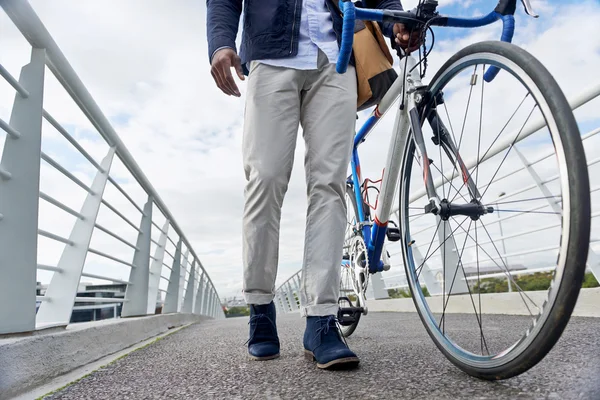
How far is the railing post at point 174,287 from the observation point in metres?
4.54

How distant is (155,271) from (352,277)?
91.7 inches

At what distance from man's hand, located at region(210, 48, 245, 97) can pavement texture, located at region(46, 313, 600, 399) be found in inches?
39.3

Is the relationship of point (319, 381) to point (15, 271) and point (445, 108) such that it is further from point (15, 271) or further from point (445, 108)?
point (15, 271)

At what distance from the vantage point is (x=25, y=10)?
1650 mm

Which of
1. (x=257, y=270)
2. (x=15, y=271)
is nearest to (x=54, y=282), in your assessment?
(x=15, y=271)

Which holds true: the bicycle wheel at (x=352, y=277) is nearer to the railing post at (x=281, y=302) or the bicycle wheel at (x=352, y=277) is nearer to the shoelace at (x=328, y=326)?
the shoelace at (x=328, y=326)

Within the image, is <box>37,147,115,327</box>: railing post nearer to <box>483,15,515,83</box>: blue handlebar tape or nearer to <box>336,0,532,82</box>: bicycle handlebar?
<box>336,0,532,82</box>: bicycle handlebar

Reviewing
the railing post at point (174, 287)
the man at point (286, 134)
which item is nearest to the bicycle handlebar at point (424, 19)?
the man at point (286, 134)

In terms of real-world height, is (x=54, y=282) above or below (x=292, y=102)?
below

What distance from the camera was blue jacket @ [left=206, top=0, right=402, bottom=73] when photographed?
168 cm

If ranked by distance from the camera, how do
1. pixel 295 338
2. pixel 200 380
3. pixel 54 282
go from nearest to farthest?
pixel 200 380, pixel 54 282, pixel 295 338

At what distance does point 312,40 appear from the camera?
170 cm

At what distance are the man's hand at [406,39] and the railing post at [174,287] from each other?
11.9 feet

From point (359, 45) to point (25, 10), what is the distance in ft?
4.03
